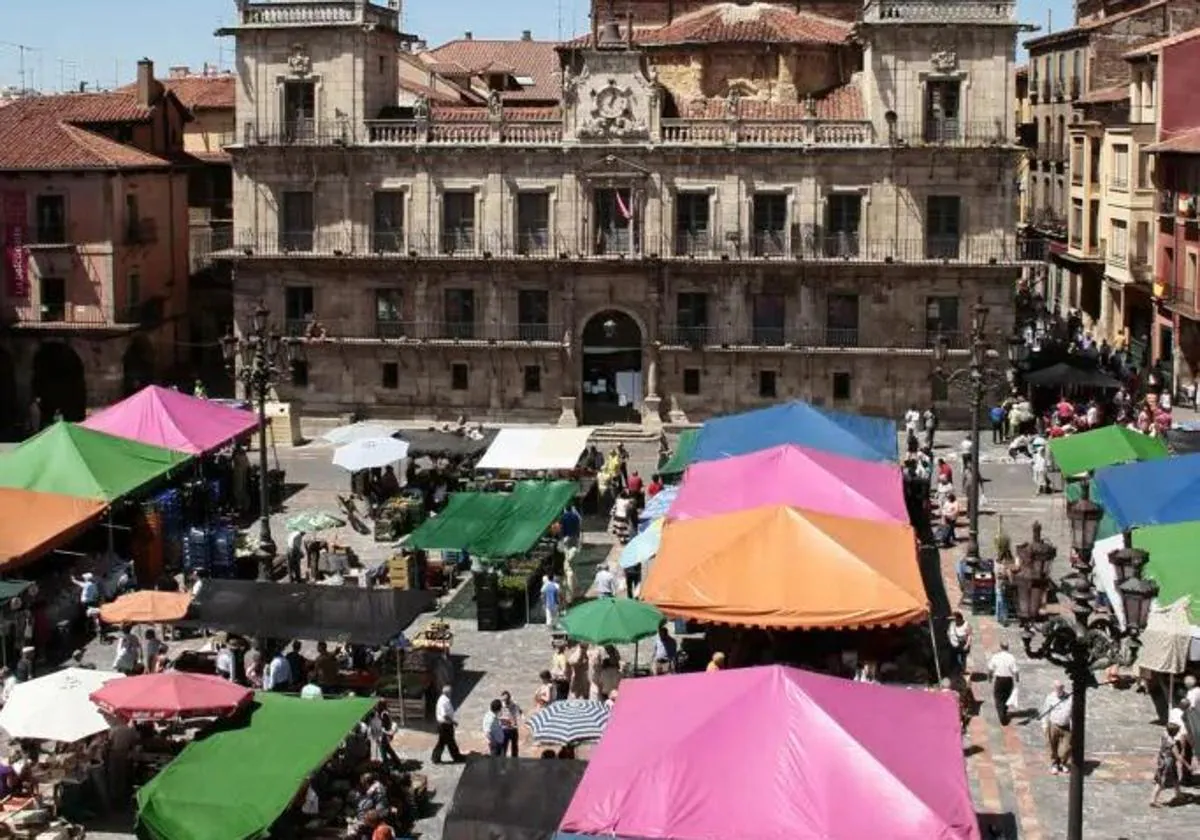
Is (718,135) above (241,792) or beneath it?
above

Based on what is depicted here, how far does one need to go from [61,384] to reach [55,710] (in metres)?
35.8

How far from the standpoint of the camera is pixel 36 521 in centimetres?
3288

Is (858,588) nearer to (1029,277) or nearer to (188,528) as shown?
(188,528)

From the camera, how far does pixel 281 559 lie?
35.7 meters

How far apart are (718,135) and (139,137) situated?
69.4 ft

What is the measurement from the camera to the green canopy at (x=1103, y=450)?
1441 inches

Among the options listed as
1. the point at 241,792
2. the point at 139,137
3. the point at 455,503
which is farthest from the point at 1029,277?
the point at 241,792

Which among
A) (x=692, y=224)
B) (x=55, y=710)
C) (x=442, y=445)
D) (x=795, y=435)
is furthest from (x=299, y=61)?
(x=55, y=710)

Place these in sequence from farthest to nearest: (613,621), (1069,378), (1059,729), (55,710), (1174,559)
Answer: (1069,378) → (1174,559) → (613,621) → (1059,729) → (55,710)

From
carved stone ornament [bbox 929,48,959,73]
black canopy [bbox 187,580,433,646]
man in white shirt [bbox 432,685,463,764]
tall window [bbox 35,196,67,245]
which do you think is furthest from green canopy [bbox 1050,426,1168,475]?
tall window [bbox 35,196,67,245]

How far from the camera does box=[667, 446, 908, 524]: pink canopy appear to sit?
98.7 ft

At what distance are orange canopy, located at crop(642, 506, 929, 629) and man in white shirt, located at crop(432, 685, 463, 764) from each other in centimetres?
367

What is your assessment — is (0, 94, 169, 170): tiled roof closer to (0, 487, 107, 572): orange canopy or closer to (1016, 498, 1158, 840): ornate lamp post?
(0, 487, 107, 572): orange canopy

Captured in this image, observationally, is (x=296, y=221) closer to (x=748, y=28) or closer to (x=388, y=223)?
(x=388, y=223)
